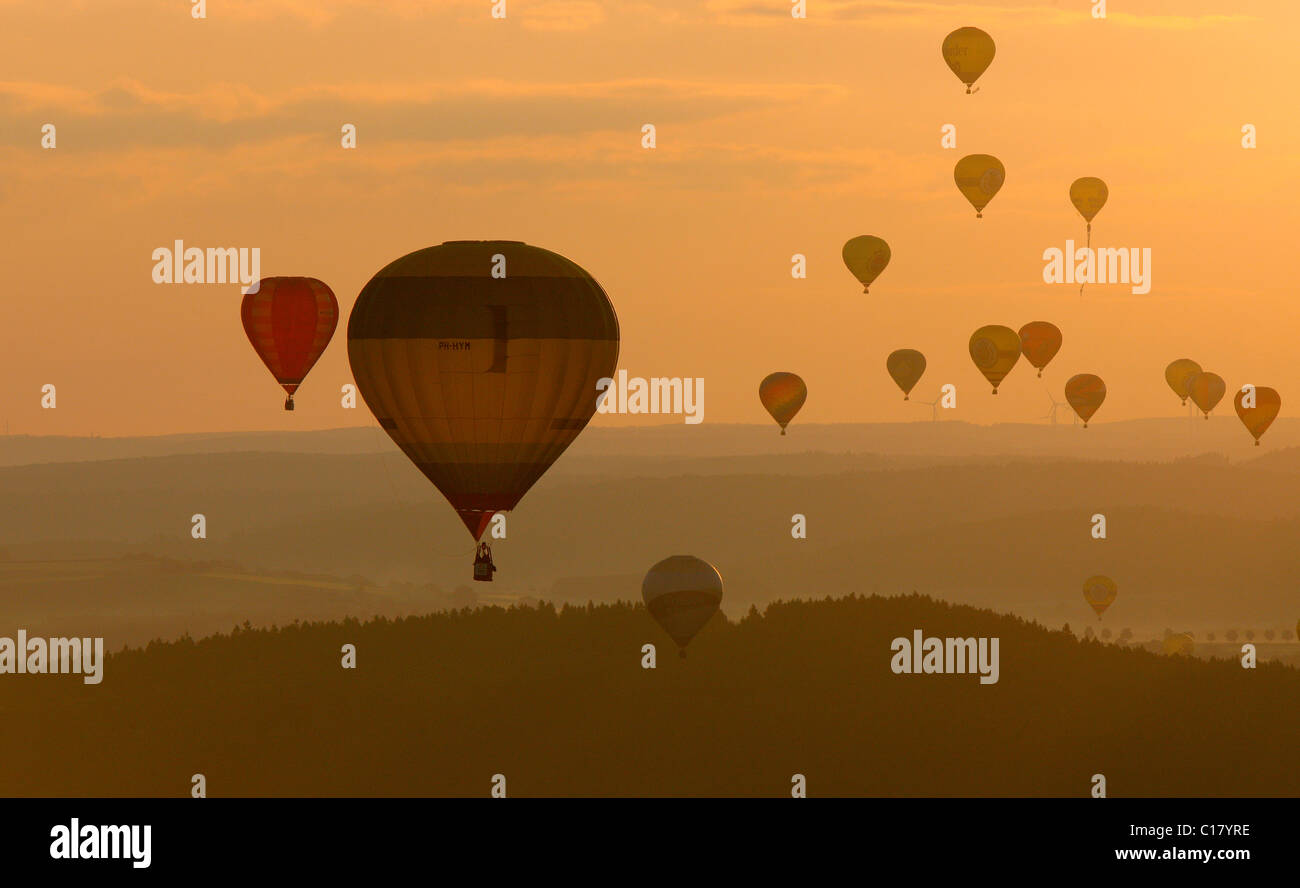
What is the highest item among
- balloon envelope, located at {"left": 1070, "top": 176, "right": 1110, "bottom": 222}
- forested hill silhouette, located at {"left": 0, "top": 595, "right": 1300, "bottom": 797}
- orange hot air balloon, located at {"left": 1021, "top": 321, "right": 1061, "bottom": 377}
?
balloon envelope, located at {"left": 1070, "top": 176, "right": 1110, "bottom": 222}

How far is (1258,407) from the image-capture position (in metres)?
64.1

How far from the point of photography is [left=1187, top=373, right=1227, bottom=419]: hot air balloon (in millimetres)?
68312

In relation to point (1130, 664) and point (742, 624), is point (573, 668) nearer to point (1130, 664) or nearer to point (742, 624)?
point (742, 624)

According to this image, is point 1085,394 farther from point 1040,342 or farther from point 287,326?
point 287,326

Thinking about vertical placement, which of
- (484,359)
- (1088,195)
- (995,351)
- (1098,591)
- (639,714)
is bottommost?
(639,714)

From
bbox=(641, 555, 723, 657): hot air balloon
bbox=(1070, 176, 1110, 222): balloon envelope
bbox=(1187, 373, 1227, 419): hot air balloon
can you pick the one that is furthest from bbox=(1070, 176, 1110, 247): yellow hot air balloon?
bbox=(641, 555, 723, 657): hot air balloon

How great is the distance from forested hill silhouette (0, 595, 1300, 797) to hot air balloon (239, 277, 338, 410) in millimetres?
9208

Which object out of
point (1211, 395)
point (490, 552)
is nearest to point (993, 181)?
point (1211, 395)

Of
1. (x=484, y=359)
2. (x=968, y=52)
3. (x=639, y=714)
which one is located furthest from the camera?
(x=968, y=52)

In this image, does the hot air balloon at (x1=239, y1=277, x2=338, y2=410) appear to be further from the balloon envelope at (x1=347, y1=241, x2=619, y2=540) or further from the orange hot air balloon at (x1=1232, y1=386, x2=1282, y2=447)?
the orange hot air balloon at (x1=1232, y1=386, x2=1282, y2=447)

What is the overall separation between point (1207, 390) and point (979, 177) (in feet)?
46.7

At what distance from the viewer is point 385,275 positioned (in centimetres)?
4072

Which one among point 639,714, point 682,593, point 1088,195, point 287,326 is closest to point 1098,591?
point 1088,195

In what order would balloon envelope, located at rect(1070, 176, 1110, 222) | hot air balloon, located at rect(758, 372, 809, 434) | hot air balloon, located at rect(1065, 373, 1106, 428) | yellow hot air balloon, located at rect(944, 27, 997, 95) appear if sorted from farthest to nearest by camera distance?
hot air balloon, located at rect(1065, 373, 1106, 428) → balloon envelope, located at rect(1070, 176, 1110, 222) → hot air balloon, located at rect(758, 372, 809, 434) → yellow hot air balloon, located at rect(944, 27, 997, 95)
